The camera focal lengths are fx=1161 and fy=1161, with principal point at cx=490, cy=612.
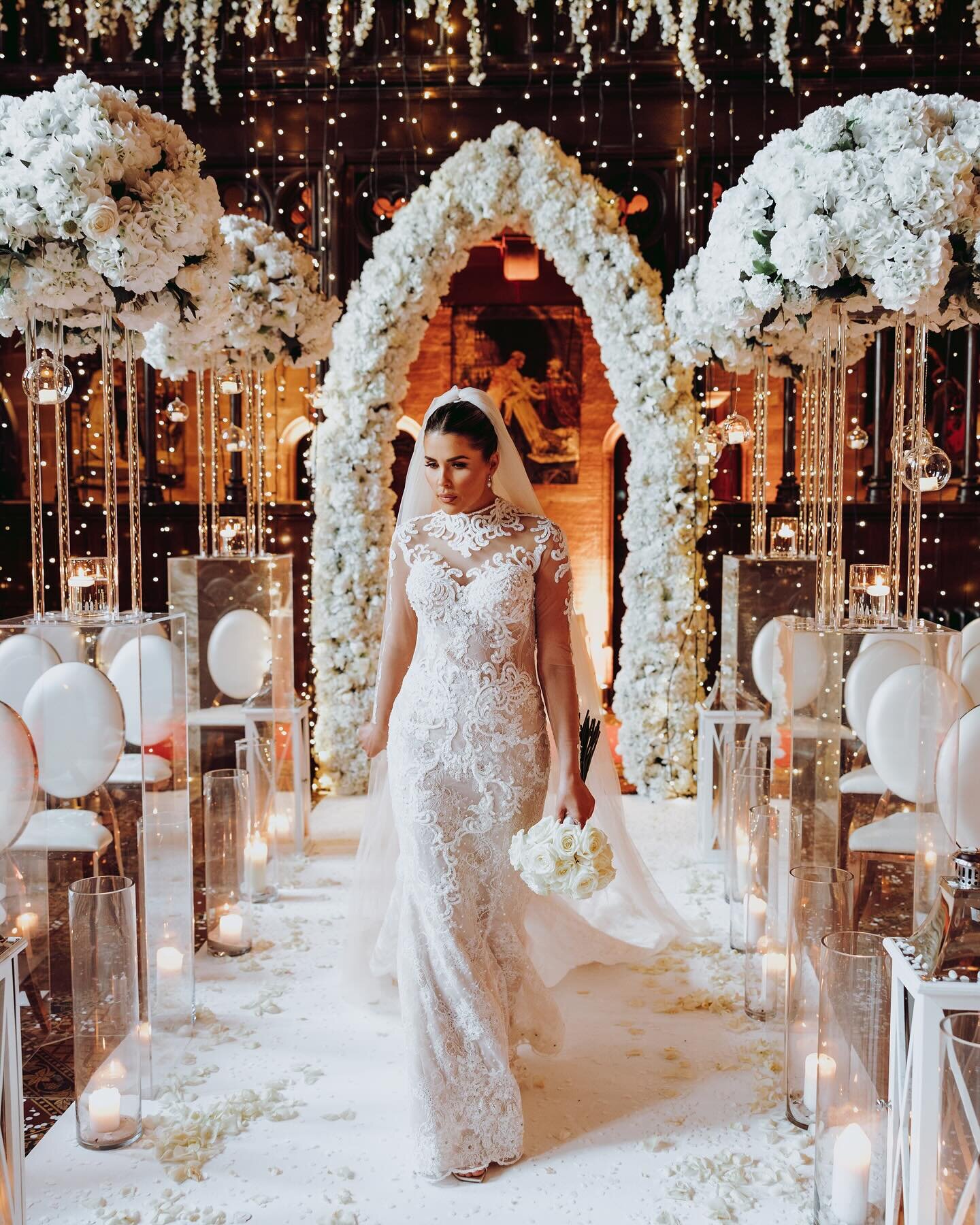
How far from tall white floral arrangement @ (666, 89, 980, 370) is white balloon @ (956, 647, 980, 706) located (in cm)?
139

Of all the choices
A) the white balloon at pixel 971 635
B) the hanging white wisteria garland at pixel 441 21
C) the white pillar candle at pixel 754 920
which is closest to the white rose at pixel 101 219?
the white pillar candle at pixel 754 920

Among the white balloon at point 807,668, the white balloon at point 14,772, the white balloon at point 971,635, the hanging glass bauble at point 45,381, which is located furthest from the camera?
the white balloon at point 971,635

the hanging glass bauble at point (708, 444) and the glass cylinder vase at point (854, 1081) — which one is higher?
the hanging glass bauble at point (708, 444)

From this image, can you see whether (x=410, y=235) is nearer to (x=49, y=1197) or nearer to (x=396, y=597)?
(x=396, y=597)

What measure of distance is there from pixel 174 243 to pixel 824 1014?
298cm

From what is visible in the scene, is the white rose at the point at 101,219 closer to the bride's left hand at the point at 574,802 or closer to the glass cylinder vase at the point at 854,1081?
the bride's left hand at the point at 574,802

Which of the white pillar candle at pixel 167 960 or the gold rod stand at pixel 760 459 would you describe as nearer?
the white pillar candle at pixel 167 960

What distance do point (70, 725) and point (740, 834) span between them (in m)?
2.86

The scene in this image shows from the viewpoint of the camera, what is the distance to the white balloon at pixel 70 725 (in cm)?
373

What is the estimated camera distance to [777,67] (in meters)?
7.78

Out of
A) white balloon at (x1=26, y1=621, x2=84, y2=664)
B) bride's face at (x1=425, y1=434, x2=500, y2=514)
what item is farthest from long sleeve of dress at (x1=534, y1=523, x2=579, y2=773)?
white balloon at (x1=26, y1=621, x2=84, y2=664)

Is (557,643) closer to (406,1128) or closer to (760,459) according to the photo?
(406,1128)

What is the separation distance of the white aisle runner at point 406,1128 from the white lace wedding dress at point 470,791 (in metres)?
0.21

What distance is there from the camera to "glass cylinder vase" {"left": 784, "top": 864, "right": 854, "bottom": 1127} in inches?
132
